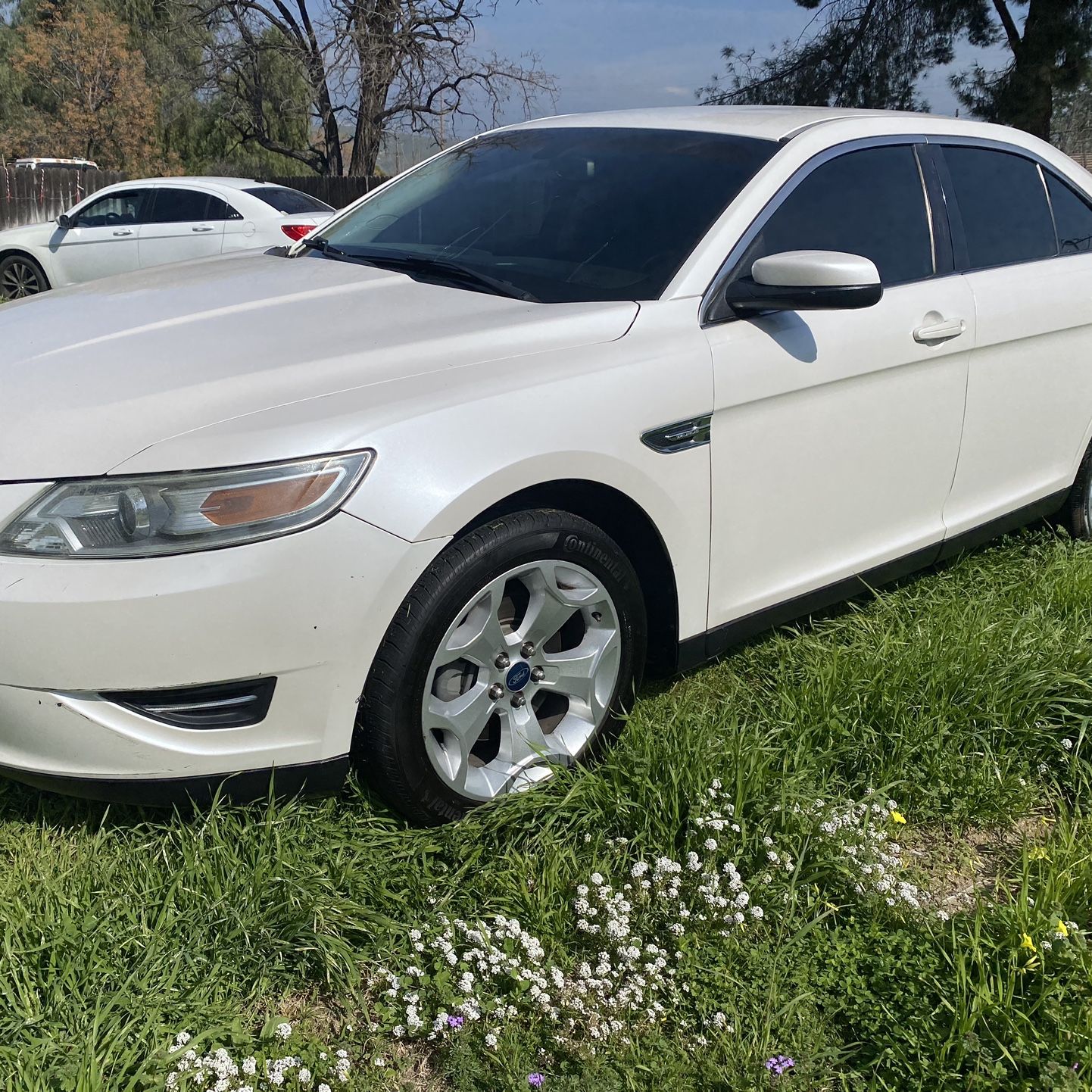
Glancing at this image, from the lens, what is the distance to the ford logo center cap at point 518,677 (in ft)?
8.29

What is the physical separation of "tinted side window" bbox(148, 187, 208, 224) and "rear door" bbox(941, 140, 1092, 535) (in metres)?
9.24

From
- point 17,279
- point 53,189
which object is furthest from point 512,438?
point 53,189

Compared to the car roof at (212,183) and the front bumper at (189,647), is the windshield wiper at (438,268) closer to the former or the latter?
the front bumper at (189,647)

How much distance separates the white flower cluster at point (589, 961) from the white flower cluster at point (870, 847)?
9.8 inches

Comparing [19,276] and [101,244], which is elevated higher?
[101,244]

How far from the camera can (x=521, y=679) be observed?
8.38ft

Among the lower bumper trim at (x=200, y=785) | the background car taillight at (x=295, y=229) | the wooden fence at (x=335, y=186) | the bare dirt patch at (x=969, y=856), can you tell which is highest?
A: the background car taillight at (x=295, y=229)

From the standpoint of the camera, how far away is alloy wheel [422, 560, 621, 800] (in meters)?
2.41

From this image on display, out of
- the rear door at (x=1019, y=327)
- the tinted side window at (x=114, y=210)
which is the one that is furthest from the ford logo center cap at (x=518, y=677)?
the tinted side window at (x=114, y=210)

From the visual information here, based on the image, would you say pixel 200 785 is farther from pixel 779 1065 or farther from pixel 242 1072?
pixel 779 1065

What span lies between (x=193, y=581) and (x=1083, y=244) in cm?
351

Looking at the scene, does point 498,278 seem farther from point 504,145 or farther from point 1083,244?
point 1083,244

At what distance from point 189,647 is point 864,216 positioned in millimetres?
2321

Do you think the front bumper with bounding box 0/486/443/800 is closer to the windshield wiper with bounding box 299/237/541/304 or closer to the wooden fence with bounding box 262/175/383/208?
the windshield wiper with bounding box 299/237/541/304
